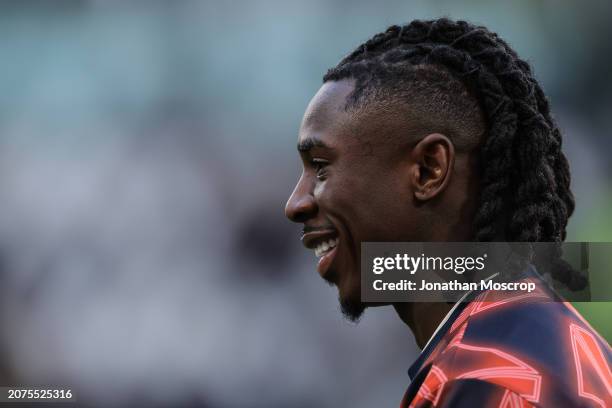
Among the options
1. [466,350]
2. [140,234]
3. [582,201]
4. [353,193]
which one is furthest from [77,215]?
[466,350]

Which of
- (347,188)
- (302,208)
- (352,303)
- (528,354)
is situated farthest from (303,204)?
(528,354)

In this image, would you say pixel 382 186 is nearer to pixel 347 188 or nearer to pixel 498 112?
pixel 347 188

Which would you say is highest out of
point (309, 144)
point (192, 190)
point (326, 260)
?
point (192, 190)

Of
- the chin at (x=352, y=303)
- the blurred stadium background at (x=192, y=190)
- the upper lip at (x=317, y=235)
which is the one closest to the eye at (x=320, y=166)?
the upper lip at (x=317, y=235)

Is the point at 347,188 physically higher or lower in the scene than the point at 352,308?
higher

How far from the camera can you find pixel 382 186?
68.2 inches

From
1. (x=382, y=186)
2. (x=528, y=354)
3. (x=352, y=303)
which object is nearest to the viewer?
(x=528, y=354)

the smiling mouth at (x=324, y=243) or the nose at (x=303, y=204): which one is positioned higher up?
the nose at (x=303, y=204)

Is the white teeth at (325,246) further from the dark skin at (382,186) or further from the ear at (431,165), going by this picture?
the ear at (431,165)

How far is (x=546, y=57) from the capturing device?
5816 millimetres

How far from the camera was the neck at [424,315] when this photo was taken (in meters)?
1.76

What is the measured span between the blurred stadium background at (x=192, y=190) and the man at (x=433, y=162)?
331 centimetres

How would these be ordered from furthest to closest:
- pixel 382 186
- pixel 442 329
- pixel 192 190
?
pixel 192 190 → pixel 382 186 → pixel 442 329

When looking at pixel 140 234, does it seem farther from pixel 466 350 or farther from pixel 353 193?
pixel 466 350
